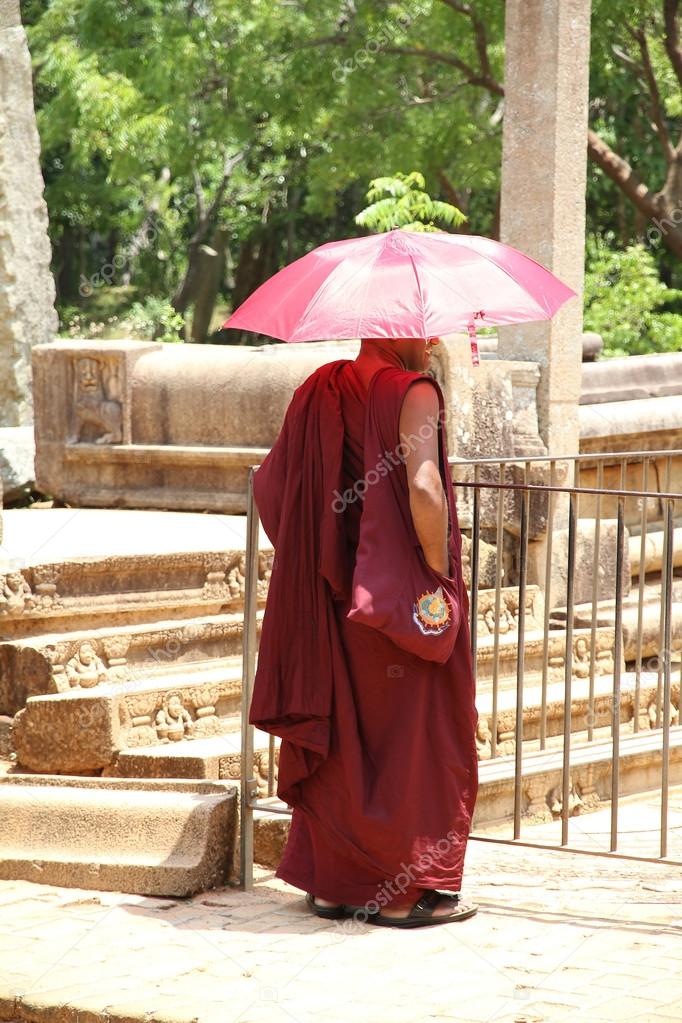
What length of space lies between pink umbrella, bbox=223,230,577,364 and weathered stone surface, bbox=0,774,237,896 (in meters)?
1.50

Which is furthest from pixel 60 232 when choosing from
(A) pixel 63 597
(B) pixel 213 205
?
(A) pixel 63 597

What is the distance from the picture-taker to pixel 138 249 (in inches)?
984

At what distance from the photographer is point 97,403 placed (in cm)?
721

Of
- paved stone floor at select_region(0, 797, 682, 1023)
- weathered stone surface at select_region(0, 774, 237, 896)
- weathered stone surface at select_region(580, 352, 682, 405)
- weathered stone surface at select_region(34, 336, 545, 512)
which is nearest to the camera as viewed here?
paved stone floor at select_region(0, 797, 682, 1023)

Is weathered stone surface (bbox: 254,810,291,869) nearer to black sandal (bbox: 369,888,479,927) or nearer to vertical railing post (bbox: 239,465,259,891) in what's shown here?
vertical railing post (bbox: 239,465,259,891)

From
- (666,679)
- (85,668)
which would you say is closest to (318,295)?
(666,679)

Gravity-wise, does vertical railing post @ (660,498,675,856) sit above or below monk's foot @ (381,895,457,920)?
above

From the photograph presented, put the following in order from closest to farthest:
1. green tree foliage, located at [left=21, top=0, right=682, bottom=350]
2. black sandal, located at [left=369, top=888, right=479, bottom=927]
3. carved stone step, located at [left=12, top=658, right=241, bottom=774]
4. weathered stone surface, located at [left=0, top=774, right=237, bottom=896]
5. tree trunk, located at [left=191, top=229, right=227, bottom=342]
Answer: black sandal, located at [left=369, top=888, right=479, bottom=927] < weathered stone surface, located at [left=0, top=774, right=237, bottom=896] < carved stone step, located at [left=12, top=658, right=241, bottom=774] < green tree foliage, located at [left=21, top=0, right=682, bottom=350] < tree trunk, located at [left=191, top=229, right=227, bottom=342]

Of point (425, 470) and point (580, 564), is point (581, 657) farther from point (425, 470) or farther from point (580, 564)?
point (425, 470)

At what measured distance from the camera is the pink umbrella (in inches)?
143

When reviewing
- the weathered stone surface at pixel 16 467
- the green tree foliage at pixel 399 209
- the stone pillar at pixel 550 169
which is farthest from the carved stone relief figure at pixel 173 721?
the green tree foliage at pixel 399 209

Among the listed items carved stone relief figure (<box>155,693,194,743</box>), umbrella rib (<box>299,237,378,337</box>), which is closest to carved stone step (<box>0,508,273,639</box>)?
carved stone relief figure (<box>155,693,194,743</box>)

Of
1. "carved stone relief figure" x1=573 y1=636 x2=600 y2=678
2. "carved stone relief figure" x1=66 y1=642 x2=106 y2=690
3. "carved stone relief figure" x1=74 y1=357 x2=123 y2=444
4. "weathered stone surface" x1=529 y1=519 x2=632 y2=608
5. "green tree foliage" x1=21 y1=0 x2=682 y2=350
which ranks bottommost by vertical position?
"carved stone relief figure" x1=573 y1=636 x2=600 y2=678

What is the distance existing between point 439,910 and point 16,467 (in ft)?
15.2
